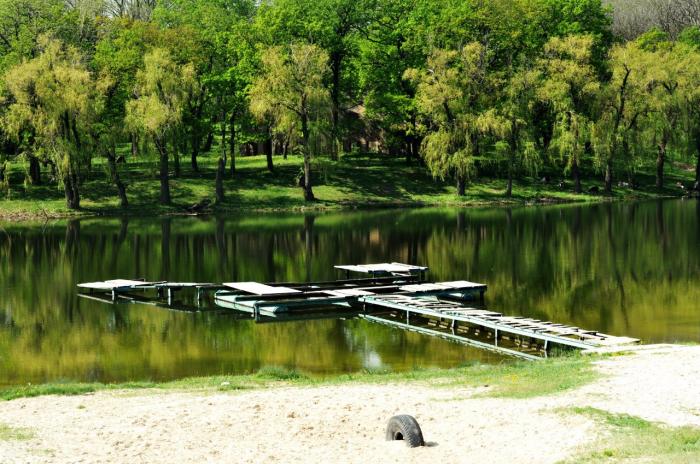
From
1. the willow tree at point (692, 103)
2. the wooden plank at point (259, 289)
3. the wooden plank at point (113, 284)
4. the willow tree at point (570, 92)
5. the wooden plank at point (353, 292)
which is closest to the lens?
the wooden plank at point (353, 292)

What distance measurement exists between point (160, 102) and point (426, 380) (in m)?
53.1

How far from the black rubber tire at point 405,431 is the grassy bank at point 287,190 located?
5543 centimetres

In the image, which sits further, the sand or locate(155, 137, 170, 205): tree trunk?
locate(155, 137, 170, 205): tree trunk

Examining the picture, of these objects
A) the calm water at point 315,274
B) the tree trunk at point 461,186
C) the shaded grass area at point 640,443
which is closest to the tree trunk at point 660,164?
the calm water at point 315,274

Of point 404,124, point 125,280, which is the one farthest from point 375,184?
point 125,280

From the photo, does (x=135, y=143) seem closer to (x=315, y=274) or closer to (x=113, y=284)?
(x=315, y=274)

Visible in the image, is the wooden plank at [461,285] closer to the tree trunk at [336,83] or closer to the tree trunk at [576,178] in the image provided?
the tree trunk at [336,83]

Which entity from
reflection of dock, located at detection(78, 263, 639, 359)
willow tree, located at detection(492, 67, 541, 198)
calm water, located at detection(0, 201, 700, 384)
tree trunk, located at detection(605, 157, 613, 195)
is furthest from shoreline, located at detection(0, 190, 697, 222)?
reflection of dock, located at detection(78, 263, 639, 359)

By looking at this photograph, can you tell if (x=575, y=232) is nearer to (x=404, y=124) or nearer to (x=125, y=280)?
(x=125, y=280)

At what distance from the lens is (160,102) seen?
67562 millimetres

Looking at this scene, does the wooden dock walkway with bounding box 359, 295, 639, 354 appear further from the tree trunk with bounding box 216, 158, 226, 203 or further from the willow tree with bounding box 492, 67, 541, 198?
the willow tree with bounding box 492, 67, 541, 198

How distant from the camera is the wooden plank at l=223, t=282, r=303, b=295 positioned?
31.4 m

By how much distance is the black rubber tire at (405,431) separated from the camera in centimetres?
1234

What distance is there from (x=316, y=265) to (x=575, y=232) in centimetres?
1797
